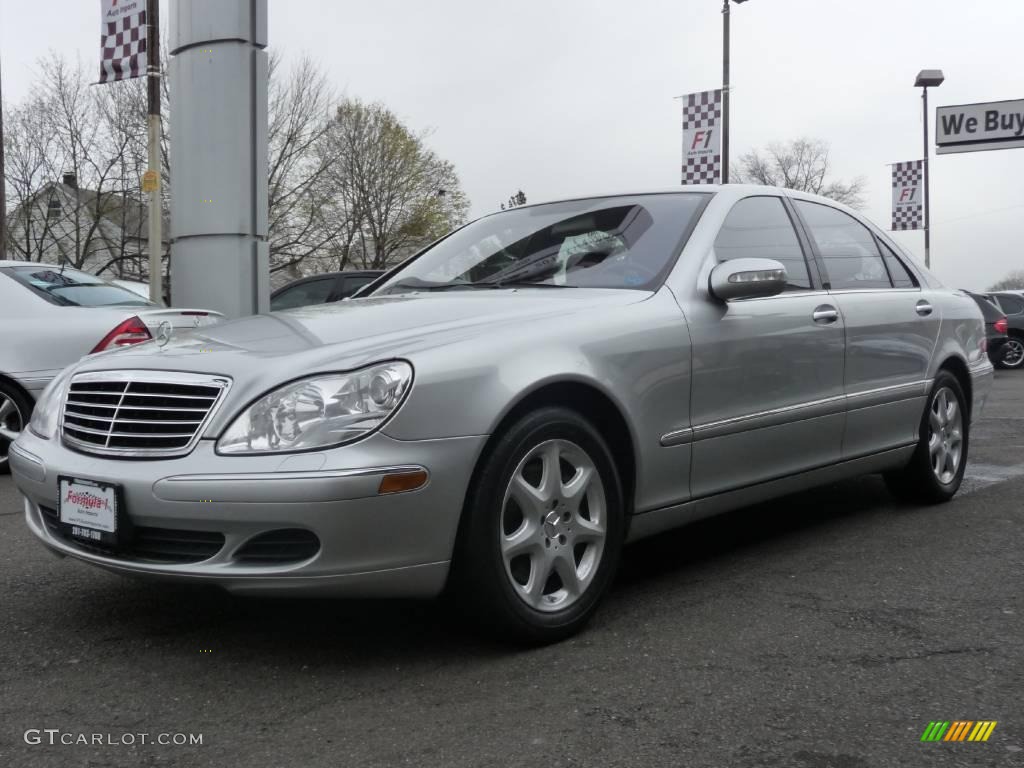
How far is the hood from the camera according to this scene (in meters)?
2.88

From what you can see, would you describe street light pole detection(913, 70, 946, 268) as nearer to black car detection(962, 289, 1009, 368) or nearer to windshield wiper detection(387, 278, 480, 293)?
black car detection(962, 289, 1009, 368)

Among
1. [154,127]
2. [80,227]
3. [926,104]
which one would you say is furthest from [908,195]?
[80,227]

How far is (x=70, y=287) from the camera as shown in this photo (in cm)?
675

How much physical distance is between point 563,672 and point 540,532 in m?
0.39

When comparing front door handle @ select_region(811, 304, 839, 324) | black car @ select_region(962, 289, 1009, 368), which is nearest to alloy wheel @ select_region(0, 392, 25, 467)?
front door handle @ select_region(811, 304, 839, 324)

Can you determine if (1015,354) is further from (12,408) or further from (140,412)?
(140,412)

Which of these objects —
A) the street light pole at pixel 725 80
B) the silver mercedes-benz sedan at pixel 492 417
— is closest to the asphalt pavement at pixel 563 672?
the silver mercedes-benz sedan at pixel 492 417

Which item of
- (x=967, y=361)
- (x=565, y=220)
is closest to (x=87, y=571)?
(x=565, y=220)

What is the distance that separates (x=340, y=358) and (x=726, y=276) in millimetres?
1485

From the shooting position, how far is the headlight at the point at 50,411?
328 cm

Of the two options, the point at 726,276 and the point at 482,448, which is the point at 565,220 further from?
the point at 482,448

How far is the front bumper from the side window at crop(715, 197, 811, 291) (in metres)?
1.65

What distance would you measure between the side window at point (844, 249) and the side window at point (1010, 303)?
1671 cm

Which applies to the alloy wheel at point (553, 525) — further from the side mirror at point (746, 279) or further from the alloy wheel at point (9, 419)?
the alloy wheel at point (9, 419)
